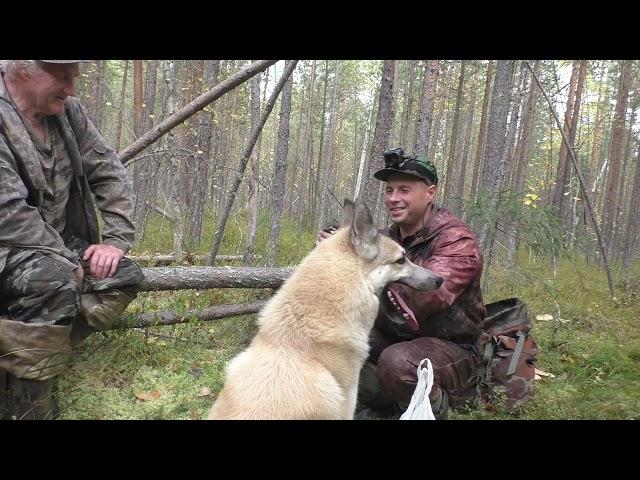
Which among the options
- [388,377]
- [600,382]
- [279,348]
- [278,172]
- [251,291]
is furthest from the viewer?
[278,172]

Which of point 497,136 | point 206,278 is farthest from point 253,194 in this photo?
point 497,136

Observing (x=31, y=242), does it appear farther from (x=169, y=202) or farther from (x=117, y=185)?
(x=169, y=202)

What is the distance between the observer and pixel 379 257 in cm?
280

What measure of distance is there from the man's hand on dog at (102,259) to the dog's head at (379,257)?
1.75m

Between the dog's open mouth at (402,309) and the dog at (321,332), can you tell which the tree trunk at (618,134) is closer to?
the dog's open mouth at (402,309)

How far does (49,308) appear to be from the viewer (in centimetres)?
255

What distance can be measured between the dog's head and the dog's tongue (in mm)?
162

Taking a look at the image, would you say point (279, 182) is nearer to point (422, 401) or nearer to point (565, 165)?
point (422, 401)

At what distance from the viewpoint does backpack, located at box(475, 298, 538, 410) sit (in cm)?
351

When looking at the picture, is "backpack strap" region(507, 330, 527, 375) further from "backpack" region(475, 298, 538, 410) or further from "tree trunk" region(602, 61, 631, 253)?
"tree trunk" region(602, 61, 631, 253)

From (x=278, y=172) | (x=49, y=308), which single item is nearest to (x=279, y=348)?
(x=49, y=308)

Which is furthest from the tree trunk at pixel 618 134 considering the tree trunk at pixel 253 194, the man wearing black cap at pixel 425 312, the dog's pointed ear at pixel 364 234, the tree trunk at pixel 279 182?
the dog's pointed ear at pixel 364 234
